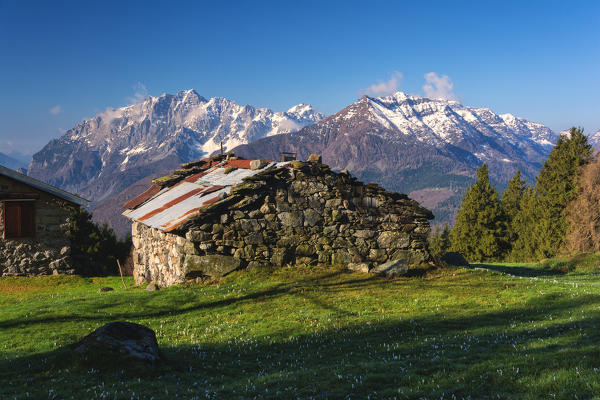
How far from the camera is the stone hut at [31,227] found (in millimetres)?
28641

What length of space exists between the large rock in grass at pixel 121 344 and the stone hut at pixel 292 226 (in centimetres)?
1040

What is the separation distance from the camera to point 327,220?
2189 centimetres

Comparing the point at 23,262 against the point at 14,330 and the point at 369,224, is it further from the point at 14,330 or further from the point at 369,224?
the point at 369,224

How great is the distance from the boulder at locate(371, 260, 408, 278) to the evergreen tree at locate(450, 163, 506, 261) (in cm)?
3811

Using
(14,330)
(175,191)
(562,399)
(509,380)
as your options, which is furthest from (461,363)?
(175,191)

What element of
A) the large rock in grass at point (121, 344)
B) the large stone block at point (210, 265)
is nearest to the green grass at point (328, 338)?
the large rock in grass at point (121, 344)

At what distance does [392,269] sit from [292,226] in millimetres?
5673

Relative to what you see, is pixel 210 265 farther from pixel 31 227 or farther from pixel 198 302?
pixel 31 227

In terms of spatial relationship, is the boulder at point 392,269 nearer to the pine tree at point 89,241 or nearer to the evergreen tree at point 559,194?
the pine tree at point 89,241

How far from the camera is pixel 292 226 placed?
21.5 m

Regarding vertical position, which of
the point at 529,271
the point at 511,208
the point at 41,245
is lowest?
the point at 529,271

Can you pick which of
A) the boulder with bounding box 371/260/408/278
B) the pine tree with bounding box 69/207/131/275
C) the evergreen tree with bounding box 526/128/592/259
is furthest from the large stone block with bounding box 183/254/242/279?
the evergreen tree with bounding box 526/128/592/259

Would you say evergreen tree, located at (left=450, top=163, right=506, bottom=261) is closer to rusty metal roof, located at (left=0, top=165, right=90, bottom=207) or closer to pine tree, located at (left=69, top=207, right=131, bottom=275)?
pine tree, located at (left=69, top=207, right=131, bottom=275)

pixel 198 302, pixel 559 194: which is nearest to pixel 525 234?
pixel 559 194
